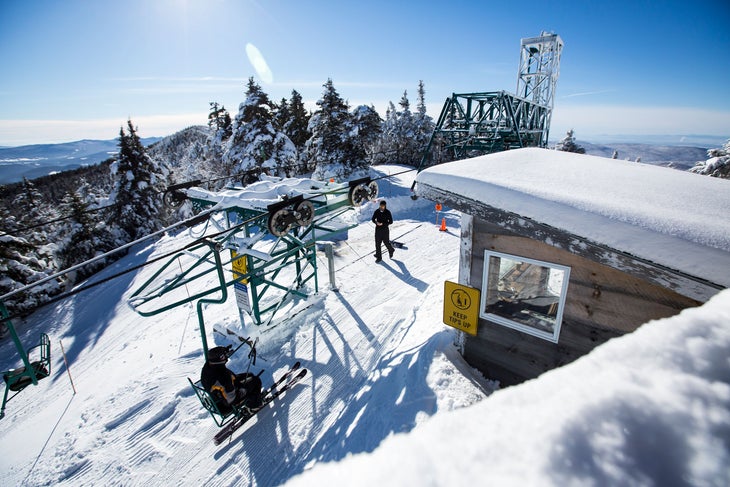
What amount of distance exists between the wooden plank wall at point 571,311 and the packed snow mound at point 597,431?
3.80 meters

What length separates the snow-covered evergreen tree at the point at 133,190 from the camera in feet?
85.2

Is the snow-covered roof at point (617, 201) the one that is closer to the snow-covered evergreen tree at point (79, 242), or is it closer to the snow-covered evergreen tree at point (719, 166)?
the snow-covered evergreen tree at point (79, 242)

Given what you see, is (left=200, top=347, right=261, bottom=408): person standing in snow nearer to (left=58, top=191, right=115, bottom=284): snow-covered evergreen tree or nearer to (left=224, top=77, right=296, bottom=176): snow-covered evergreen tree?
(left=224, top=77, right=296, bottom=176): snow-covered evergreen tree

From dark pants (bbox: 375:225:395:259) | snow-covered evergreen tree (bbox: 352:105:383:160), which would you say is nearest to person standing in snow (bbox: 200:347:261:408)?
dark pants (bbox: 375:225:395:259)

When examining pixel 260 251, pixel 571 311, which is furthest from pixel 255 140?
pixel 571 311

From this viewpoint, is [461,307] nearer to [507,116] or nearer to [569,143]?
[507,116]

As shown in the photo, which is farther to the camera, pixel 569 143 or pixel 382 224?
pixel 569 143

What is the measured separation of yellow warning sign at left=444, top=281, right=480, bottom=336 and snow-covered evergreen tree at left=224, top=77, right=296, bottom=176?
2322 cm

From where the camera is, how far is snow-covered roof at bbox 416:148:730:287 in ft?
8.69

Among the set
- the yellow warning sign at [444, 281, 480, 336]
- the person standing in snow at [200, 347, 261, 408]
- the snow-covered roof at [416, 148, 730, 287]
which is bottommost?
the person standing in snow at [200, 347, 261, 408]

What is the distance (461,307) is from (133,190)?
29.8m

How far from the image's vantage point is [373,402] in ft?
19.8

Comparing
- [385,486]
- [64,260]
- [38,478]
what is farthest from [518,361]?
[64,260]

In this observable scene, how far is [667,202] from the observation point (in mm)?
3236
